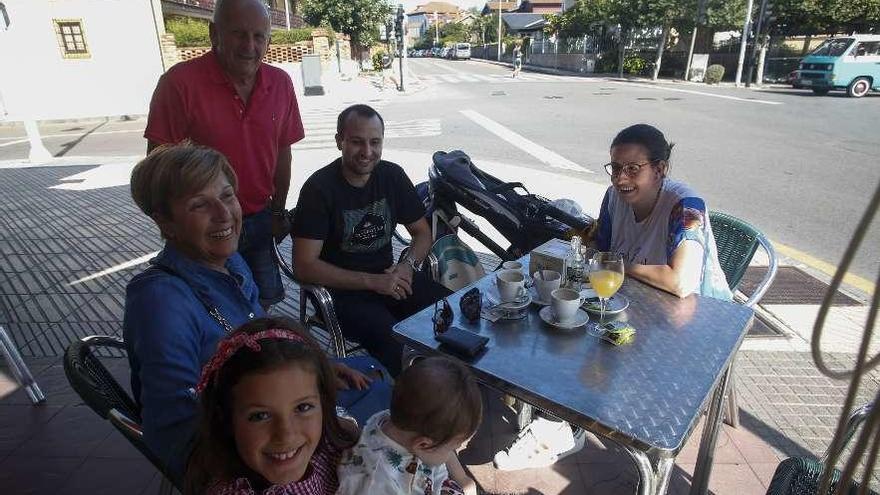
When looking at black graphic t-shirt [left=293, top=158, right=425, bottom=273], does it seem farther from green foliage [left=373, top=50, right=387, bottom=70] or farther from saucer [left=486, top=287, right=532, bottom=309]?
green foliage [left=373, top=50, right=387, bottom=70]

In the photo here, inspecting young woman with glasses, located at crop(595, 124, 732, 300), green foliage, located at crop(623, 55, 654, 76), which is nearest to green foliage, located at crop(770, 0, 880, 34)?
green foliage, located at crop(623, 55, 654, 76)

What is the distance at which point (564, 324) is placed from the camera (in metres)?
1.78

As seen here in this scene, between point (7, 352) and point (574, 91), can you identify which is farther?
point (574, 91)

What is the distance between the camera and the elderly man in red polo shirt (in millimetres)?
2479

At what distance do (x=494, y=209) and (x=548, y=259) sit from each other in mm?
1418

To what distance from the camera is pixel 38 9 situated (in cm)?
1405

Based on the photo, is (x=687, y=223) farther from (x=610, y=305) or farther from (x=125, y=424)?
(x=125, y=424)

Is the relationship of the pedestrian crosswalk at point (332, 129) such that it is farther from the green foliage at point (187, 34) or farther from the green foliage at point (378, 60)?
the green foliage at point (378, 60)

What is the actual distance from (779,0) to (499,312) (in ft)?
88.5

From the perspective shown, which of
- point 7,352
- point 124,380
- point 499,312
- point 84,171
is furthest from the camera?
point 84,171

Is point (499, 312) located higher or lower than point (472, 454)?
higher

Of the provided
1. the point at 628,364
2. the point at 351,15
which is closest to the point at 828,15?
the point at 351,15

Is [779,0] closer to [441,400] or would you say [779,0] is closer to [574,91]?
[574,91]

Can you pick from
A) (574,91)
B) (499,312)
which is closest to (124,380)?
(499,312)
